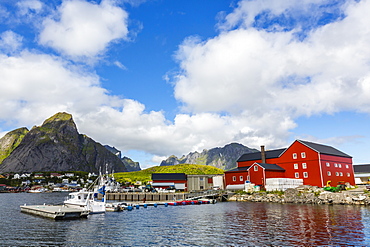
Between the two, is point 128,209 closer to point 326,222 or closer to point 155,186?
point 326,222

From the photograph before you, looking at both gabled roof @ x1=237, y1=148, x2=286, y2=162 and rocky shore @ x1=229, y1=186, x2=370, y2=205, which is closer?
rocky shore @ x1=229, y1=186, x2=370, y2=205

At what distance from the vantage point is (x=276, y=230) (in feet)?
93.3

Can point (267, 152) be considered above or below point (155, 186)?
above

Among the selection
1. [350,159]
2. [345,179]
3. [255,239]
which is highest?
[350,159]

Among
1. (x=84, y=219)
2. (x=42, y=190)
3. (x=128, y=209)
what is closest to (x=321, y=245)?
(x=84, y=219)

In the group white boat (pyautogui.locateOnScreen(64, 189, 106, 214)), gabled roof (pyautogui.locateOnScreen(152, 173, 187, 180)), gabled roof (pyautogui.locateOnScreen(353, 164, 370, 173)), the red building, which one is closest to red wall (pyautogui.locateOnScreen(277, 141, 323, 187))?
the red building

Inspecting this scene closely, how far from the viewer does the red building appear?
72.6m

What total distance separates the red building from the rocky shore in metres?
6.77

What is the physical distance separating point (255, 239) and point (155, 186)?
74.3 meters

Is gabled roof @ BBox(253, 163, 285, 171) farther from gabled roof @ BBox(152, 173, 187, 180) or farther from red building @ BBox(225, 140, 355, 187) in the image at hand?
gabled roof @ BBox(152, 173, 187, 180)

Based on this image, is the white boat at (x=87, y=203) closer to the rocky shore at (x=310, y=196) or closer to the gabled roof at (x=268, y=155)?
the rocky shore at (x=310, y=196)

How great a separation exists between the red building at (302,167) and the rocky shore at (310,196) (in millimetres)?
6765

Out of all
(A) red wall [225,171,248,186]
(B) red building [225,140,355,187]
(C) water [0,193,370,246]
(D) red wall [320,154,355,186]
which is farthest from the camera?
(A) red wall [225,171,248,186]

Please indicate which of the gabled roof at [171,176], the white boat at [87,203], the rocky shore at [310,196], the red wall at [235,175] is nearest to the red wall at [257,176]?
the red wall at [235,175]
